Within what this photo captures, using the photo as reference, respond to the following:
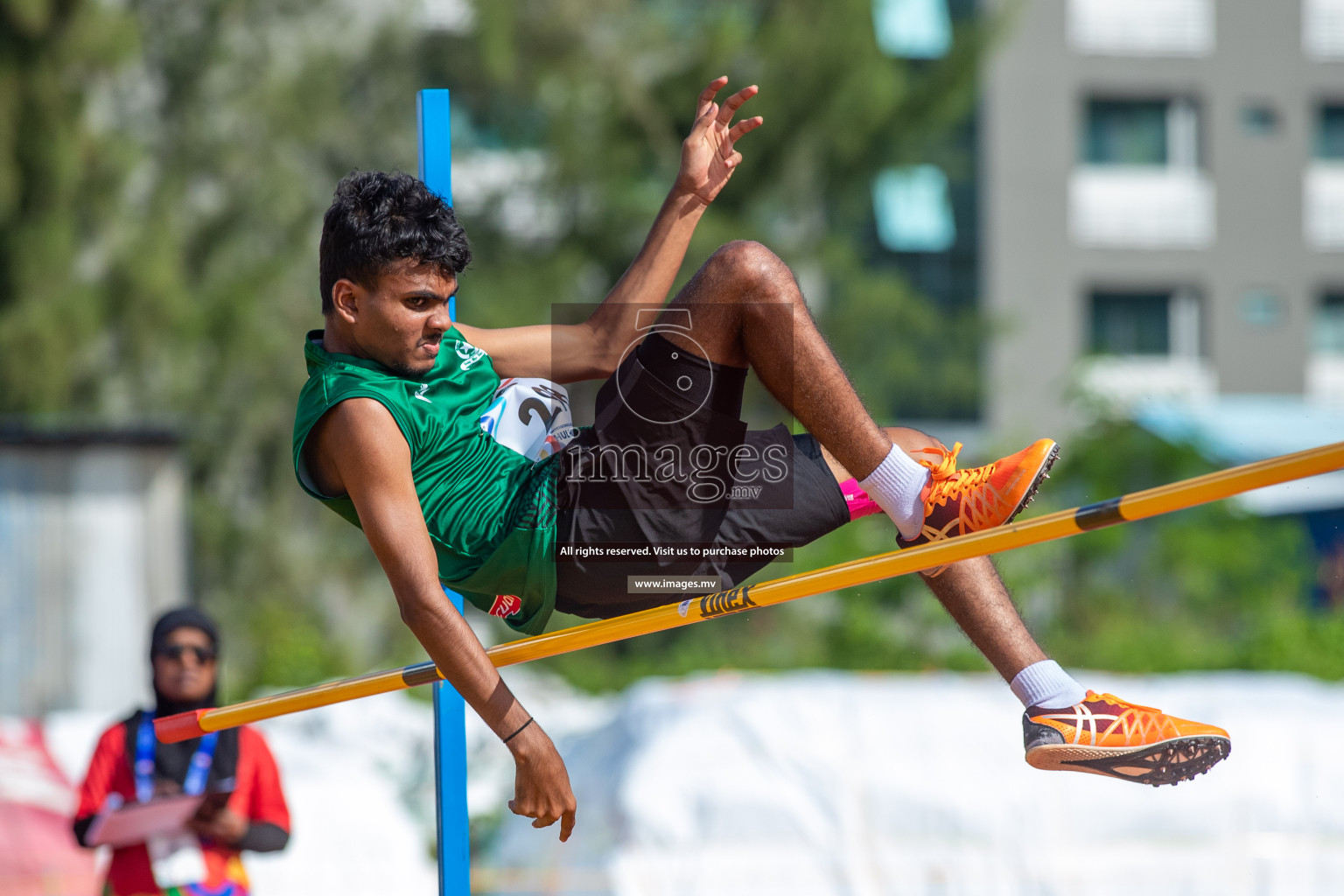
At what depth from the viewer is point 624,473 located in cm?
263

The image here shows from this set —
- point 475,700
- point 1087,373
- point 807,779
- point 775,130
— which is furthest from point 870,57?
point 475,700

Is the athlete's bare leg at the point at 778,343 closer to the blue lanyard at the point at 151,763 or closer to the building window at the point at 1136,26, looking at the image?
the blue lanyard at the point at 151,763

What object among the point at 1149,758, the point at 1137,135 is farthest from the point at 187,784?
the point at 1137,135

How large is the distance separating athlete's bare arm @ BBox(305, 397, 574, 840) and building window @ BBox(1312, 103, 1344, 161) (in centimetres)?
1775

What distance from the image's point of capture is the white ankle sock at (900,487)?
8.38 feet

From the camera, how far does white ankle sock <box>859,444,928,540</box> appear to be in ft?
8.38

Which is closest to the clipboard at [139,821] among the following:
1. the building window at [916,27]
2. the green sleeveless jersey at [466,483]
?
the green sleeveless jersey at [466,483]

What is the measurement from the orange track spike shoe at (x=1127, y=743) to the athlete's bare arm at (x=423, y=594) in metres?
0.87

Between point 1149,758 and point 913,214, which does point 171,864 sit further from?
point 913,214

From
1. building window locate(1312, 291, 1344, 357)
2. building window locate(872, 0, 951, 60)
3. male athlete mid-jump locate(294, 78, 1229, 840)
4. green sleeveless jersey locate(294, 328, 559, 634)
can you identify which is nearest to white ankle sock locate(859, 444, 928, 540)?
male athlete mid-jump locate(294, 78, 1229, 840)

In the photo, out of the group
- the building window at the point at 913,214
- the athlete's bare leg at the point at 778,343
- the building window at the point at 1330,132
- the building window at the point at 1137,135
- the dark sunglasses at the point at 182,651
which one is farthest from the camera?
the building window at the point at 1330,132

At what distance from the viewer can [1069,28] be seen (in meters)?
17.0

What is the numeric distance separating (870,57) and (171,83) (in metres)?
5.34

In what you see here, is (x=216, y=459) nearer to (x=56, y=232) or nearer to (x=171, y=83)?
(x=56, y=232)
